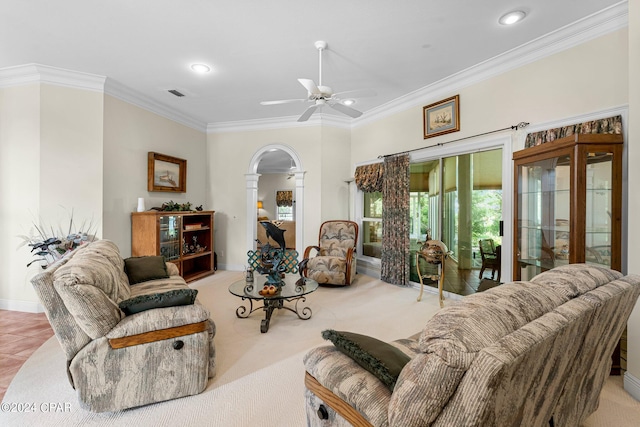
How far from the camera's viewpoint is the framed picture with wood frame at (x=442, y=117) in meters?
3.95

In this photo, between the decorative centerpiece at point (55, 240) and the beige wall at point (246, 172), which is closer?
the decorative centerpiece at point (55, 240)

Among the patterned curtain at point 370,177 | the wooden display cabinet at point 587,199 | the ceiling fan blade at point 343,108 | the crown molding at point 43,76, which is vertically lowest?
the wooden display cabinet at point 587,199

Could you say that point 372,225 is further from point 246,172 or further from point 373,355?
point 373,355

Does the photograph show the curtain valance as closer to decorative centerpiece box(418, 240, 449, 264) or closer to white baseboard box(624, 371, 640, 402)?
decorative centerpiece box(418, 240, 449, 264)

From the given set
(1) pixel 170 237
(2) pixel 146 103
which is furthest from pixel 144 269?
(2) pixel 146 103

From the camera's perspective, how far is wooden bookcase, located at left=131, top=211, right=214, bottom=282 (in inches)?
170

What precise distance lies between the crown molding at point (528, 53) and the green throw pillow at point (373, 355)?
3413mm

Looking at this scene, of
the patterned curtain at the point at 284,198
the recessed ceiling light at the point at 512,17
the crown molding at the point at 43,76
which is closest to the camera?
the recessed ceiling light at the point at 512,17

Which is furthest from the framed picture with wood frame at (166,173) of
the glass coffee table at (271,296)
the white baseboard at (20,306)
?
the glass coffee table at (271,296)

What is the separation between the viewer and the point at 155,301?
2.03 m

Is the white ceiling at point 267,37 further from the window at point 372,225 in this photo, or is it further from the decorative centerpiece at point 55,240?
the window at point 372,225

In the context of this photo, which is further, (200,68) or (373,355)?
(200,68)

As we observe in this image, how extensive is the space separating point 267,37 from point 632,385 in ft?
13.5

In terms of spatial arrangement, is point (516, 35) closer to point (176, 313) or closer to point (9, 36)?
point (176, 313)
